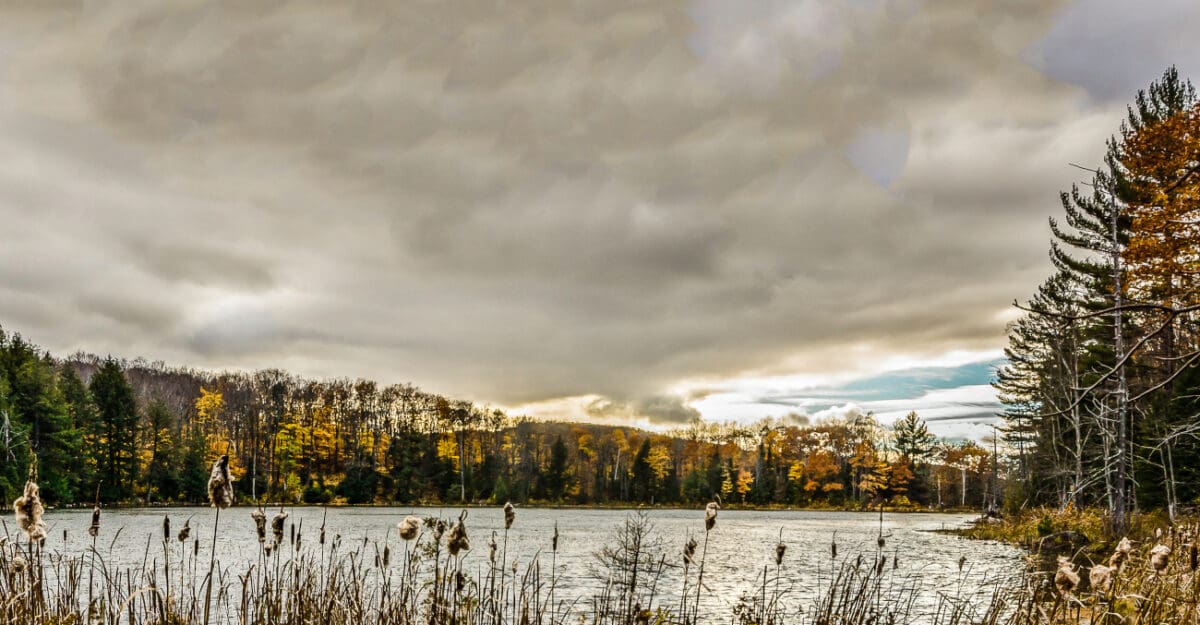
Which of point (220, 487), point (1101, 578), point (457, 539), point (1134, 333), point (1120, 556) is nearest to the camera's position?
point (220, 487)

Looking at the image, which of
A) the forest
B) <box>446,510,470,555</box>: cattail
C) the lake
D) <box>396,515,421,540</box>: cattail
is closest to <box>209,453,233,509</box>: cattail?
<box>396,515,421,540</box>: cattail

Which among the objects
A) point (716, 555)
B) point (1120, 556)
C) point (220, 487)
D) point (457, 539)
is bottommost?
point (716, 555)

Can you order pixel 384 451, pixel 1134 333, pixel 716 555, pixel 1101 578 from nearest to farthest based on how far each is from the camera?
1. pixel 1101 578
2. pixel 1134 333
3. pixel 716 555
4. pixel 384 451

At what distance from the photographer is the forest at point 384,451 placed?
46781mm

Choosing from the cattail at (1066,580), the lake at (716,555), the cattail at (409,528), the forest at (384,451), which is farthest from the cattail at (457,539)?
the forest at (384,451)

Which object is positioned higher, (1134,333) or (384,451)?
(1134,333)

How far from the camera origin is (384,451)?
72.1 metres

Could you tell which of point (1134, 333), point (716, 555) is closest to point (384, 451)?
point (716, 555)

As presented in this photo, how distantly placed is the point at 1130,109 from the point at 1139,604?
2721cm

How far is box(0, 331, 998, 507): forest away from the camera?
4678cm

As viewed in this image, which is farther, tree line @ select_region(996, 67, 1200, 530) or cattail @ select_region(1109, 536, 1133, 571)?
tree line @ select_region(996, 67, 1200, 530)

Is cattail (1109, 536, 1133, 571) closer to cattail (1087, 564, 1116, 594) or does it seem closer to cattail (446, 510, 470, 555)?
cattail (1087, 564, 1116, 594)

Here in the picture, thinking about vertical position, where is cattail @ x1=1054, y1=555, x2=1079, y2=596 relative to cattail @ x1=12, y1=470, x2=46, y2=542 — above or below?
below

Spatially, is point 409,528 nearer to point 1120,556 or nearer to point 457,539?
point 457,539
